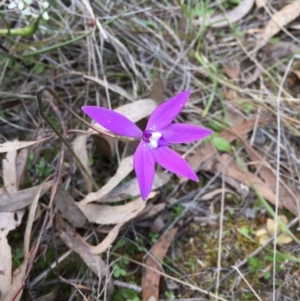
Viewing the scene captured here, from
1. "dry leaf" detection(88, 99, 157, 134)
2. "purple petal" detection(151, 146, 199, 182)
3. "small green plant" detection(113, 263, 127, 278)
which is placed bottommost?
"small green plant" detection(113, 263, 127, 278)

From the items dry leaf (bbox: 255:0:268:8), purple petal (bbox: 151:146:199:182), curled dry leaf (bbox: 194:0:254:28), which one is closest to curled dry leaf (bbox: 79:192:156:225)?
purple petal (bbox: 151:146:199:182)

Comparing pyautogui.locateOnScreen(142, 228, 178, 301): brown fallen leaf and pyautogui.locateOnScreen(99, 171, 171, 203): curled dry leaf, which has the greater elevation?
pyautogui.locateOnScreen(99, 171, 171, 203): curled dry leaf

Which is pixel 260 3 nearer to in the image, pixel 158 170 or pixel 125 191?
pixel 158 170

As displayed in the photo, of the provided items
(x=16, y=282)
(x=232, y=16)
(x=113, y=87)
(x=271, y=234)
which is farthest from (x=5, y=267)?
(x=232, y=16)

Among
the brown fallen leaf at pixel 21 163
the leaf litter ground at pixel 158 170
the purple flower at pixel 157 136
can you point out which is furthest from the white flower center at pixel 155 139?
the brown fallen leaf at pixel 21 163

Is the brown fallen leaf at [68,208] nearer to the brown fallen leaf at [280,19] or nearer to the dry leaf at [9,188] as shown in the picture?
the dry leaf at [9,188]

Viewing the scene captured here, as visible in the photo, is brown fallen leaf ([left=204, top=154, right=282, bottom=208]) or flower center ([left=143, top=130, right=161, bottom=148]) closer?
flower center ([left=143, top=130, right=161, bottom=148])

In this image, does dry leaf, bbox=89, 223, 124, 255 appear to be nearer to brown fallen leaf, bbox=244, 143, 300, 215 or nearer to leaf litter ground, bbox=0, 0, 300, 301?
leaf litter ground, bbox=0, 0, 300, 301
